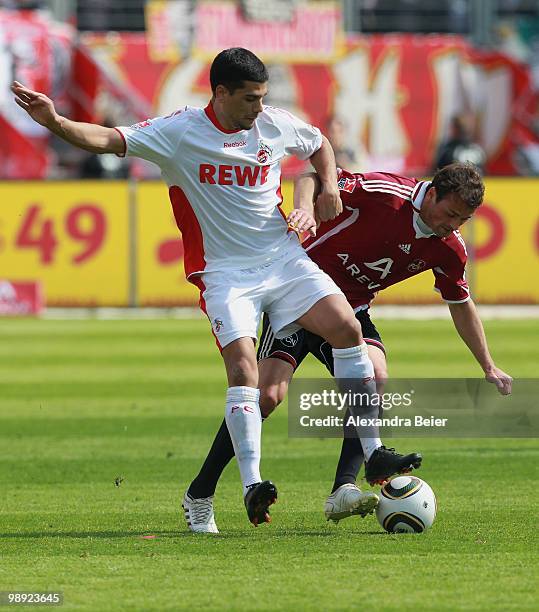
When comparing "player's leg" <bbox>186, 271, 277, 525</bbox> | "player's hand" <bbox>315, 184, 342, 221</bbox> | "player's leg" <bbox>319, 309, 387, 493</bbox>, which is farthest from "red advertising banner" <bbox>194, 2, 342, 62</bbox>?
"player's leg" <bbox>186, 271, 277, 525</bbox>

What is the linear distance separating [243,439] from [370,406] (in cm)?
69

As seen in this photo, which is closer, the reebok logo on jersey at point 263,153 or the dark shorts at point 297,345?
the reebok logo on jersey at point 263,153

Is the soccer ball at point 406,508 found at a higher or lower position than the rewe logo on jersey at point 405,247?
lower

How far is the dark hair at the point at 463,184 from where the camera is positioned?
6.89 metres

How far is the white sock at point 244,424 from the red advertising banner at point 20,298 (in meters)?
14.0

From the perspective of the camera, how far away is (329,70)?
98.8 feet

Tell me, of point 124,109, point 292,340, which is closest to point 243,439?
point 292,340

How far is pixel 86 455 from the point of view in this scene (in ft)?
31.7

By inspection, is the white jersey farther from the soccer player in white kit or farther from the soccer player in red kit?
the soccer player in red kit

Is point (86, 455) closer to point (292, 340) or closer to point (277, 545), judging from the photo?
point (292, 340)

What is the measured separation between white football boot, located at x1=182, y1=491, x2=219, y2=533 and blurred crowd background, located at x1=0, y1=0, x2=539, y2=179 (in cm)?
2217

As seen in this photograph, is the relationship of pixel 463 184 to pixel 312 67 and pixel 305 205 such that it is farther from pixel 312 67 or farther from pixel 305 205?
pixel 312 67

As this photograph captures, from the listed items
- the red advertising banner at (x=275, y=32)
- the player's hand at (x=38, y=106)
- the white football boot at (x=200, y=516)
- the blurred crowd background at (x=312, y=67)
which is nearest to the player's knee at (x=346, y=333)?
the white football boot at (x=200, y=516)

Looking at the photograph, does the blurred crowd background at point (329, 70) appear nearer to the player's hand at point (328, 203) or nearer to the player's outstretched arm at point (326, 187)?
the player's outstretched arm at point (326, 187)
